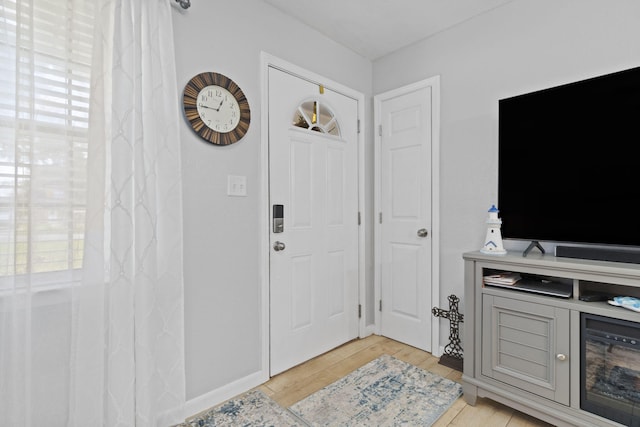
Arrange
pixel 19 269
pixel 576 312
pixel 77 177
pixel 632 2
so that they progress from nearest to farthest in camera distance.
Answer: pixel 19 269, pixel 77 177, pixel 576 312, pixel 632 2

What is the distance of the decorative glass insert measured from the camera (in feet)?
7.68

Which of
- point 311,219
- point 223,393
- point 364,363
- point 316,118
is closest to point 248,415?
point 223,393

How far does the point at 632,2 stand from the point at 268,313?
9.05ft

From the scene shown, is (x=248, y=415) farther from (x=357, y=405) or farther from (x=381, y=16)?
(x=381, y=16)

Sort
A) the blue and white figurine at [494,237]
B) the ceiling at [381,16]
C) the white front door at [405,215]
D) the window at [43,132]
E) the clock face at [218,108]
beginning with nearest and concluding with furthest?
the window at [43,132]
the clock face at [218,108]
the blue and white figurine at [494,237]
the ceiling at [381,16]
the white front door at [405,215]

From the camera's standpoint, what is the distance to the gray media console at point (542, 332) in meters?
1.43

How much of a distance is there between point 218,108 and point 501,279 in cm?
191

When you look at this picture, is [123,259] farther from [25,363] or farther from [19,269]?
[25,363]

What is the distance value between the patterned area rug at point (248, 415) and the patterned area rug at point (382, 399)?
89mm

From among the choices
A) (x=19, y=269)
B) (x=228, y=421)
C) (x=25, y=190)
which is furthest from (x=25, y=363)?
(x=228, y=421)

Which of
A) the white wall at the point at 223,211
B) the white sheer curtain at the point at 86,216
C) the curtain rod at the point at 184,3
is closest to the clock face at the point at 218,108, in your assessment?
the white wall at the point at 223,211

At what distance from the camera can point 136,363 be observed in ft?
4.77

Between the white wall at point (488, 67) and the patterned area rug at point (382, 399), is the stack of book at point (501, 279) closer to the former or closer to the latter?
the white wall at point (488, 67)

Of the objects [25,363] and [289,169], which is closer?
[25,363]
